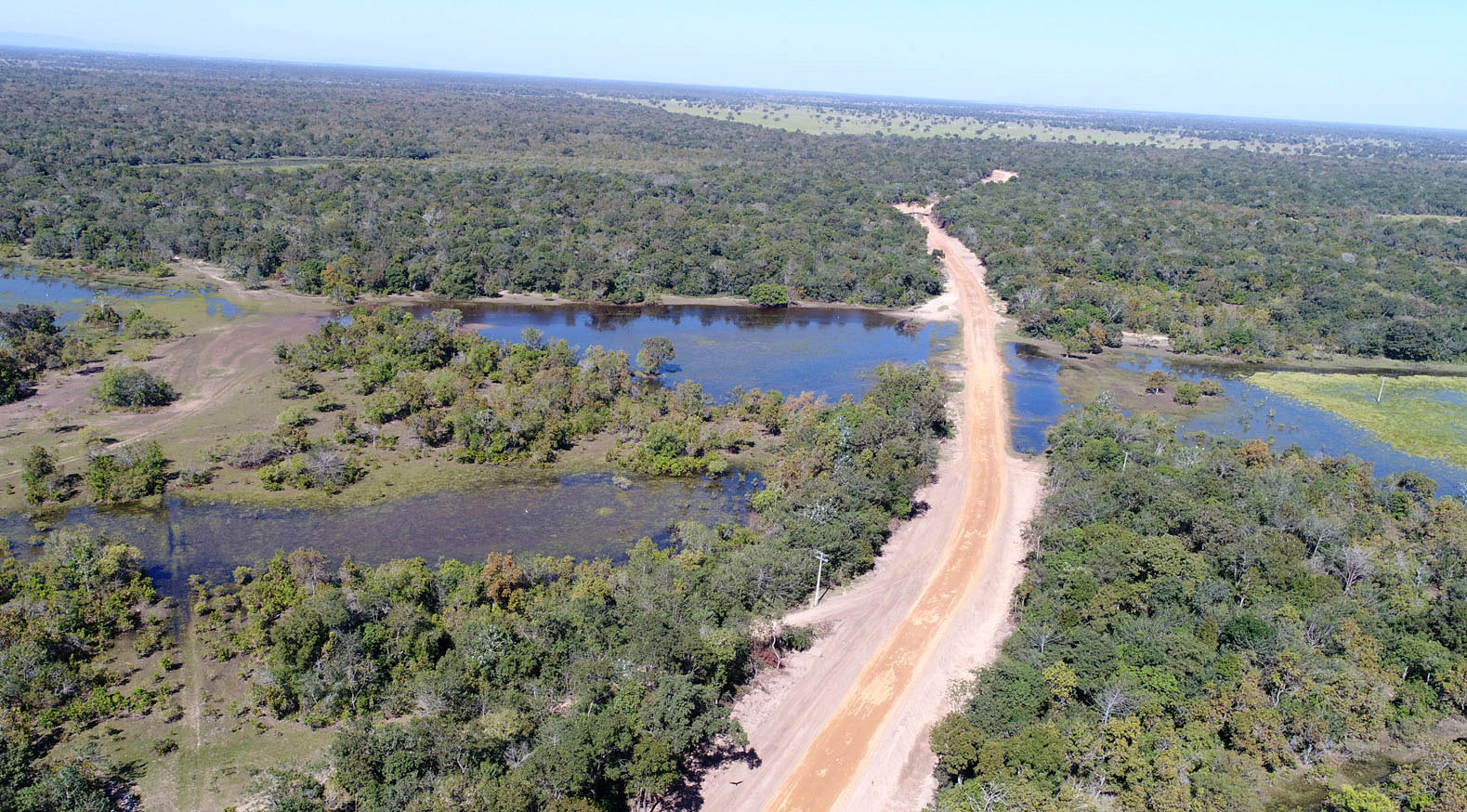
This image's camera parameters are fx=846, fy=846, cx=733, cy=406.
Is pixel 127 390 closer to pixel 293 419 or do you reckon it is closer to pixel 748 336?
pixel 293 419

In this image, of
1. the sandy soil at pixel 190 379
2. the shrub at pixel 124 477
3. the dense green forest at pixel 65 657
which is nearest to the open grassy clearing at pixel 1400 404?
the dense green forest at pixel 65 657

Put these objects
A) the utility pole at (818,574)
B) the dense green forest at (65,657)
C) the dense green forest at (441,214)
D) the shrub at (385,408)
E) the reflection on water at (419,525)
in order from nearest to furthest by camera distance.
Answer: the dense green forest at (65,657) < the utility pole at (818,574) < the reflection on water at (419,525) < the shrub at (385,408) < the dense green forest at (441,214)

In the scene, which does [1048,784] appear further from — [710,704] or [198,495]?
[198,495]

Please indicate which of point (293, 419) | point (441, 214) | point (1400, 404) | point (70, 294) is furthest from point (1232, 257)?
point (70, 294)

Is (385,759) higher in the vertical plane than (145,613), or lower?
higher

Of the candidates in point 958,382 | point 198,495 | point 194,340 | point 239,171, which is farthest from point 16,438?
point 239,171

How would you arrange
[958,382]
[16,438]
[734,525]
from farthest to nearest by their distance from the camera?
[958,382] → [16,438] → [734,525]

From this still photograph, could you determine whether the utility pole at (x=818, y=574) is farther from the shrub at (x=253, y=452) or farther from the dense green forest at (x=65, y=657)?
the shrub at (x=253, y=452)
